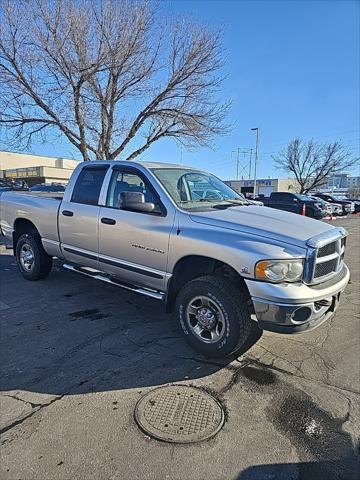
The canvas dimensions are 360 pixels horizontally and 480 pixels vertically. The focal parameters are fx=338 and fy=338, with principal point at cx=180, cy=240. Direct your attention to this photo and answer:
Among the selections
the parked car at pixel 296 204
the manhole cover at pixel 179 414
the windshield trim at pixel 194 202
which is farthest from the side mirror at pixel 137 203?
the parked car at pixel 296 204

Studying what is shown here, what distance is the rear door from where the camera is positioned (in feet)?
14.9

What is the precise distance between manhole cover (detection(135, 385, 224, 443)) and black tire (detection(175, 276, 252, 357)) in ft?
1.74

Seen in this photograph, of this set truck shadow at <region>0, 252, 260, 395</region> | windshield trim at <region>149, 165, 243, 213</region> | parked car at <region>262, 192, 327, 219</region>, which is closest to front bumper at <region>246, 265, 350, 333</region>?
truck shadow at <region>0, 252, 260, 395</region>

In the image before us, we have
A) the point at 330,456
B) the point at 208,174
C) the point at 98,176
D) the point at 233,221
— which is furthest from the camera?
the point at 208,174

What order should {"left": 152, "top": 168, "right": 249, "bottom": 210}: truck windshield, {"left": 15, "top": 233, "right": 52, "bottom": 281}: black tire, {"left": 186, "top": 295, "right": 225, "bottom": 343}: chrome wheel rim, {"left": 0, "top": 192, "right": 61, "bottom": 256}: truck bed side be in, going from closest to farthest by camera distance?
{"left": 186, "top": 295, "right": 225, "bottom": 343}: chrome wheel rim
{"left": 152, "top": 168, "right": 249, "bottom": 210}: truck windshield
{"left": 0, "top": 192, "right": 61, "bottom": 256}: truck bed side
{"left": 15, "top": 233, "right": 52, "bottom": 281}: black tire

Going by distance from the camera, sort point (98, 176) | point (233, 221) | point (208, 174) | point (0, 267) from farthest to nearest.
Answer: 1. point (0, 267)
2. point (208, 174)
3. point (98, 176)
4. point (233, 221)

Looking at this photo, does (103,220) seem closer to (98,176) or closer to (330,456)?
(98,176)

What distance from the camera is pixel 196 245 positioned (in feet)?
11.0

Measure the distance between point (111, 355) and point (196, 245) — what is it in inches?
55.8

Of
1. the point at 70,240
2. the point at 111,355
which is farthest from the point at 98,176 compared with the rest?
the point at 111,355

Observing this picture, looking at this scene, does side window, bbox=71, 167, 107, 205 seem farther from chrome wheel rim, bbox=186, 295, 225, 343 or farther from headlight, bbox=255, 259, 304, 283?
headlight, bbox=255, 259, 304, 283

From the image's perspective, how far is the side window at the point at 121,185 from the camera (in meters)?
4.21

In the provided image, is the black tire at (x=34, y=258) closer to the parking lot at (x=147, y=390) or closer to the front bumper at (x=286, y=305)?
the parking lot at (x=147, y=390)

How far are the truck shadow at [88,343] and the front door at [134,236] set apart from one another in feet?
2.02
